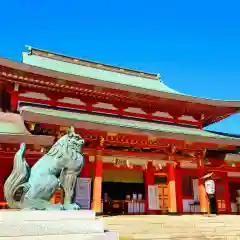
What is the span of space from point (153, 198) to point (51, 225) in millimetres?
9429

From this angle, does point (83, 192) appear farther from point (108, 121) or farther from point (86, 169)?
point (108, 121)

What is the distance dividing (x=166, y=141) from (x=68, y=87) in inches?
185

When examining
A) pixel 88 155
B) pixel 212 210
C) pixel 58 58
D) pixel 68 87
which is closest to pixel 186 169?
pixel 212 210

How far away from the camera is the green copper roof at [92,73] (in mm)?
14855

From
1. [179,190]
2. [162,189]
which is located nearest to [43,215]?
[179,190]

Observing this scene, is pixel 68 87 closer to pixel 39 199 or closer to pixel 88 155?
pixel 88 155

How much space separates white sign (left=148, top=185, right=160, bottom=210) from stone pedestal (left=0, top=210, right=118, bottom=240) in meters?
8.67

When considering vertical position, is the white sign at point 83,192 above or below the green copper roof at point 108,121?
below

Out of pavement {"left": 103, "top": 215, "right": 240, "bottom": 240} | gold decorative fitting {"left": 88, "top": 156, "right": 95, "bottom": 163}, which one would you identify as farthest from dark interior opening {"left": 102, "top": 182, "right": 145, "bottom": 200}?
pavement {"left": 103, "top": 215, "right": 240, "bottom": 240}

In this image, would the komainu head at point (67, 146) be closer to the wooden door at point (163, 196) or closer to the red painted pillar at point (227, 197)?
the wooden door at point (163, 196)

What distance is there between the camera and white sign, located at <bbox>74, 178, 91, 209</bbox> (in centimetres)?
1109

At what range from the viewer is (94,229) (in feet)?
14.6

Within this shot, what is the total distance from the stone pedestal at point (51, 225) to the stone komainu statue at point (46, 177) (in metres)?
0.24

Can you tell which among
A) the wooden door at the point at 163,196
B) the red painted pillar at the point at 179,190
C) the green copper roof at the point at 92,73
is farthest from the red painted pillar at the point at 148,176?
the green copper roof at the point at 92,73
